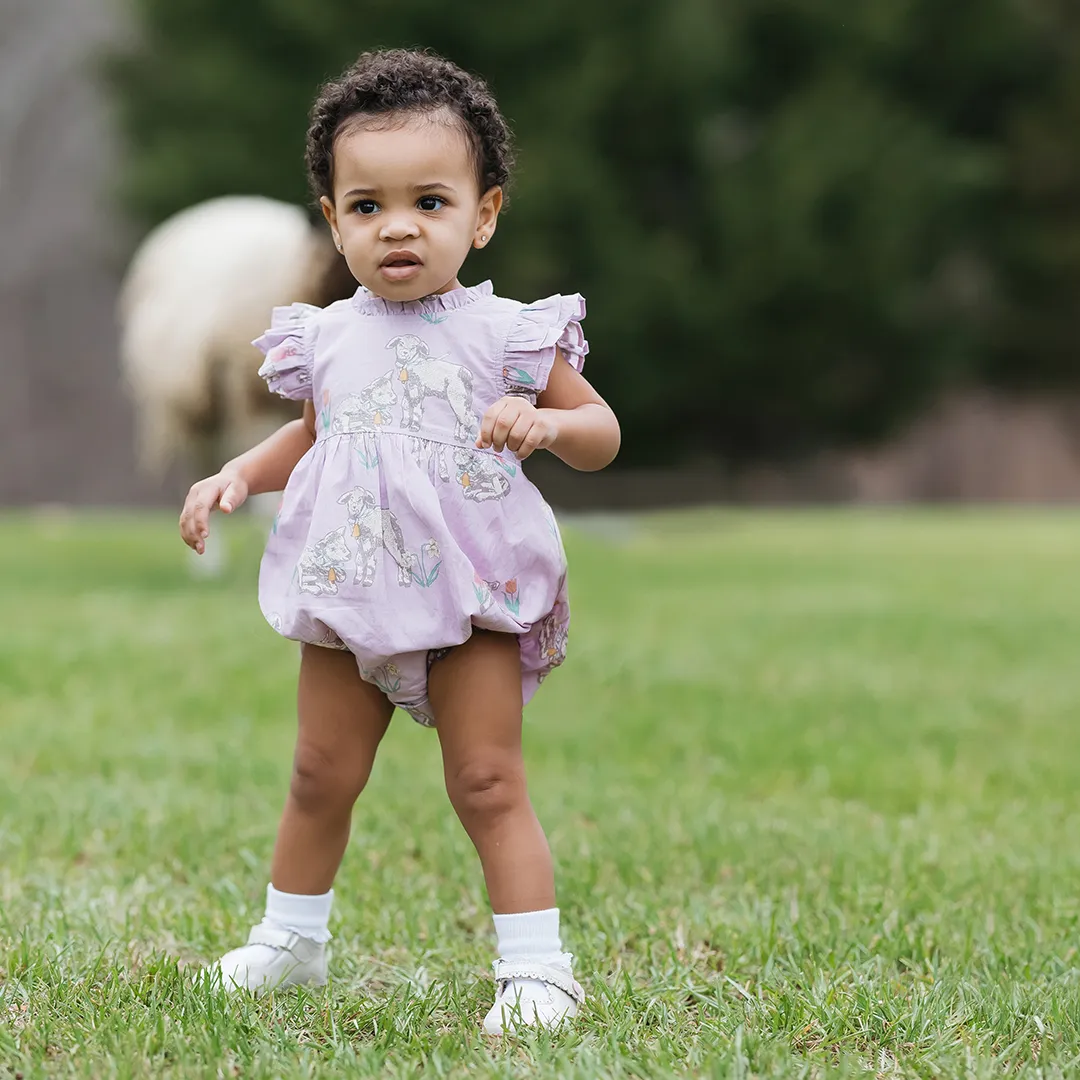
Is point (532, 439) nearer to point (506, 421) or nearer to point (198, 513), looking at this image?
point (506, 421)

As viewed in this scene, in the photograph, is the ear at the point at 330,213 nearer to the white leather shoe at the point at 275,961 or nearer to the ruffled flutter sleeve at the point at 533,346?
the ruffled flutter sleeve at the point at 533,346

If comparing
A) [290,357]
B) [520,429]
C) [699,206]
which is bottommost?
[520,429]

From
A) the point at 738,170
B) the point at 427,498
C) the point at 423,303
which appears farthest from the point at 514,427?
the point at 738,170

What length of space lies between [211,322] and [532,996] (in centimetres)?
576

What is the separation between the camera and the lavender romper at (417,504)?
6.36 ft

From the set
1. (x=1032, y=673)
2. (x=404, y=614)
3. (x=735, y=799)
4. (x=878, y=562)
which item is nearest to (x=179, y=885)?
(x=404, y=614)

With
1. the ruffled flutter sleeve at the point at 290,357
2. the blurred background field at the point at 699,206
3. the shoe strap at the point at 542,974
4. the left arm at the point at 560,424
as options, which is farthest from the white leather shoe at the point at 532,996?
the blurred background field at the point at 699,206

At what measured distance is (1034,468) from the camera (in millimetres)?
20938

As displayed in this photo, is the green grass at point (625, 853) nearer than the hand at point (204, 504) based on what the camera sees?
Yes

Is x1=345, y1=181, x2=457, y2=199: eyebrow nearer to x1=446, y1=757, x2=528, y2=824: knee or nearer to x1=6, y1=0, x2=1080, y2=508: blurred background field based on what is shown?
x1=446, y1=757, x2=528, y2=824: knee

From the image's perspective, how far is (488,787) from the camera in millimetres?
1992

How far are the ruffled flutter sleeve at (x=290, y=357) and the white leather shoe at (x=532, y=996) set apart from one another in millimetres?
826

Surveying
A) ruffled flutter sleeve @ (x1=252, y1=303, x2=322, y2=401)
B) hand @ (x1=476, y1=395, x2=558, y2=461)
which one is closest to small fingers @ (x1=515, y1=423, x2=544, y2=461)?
hand @ (x1=476, y1=395, x2=558, y2=461)

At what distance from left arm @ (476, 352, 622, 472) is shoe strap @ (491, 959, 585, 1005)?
641 mm
